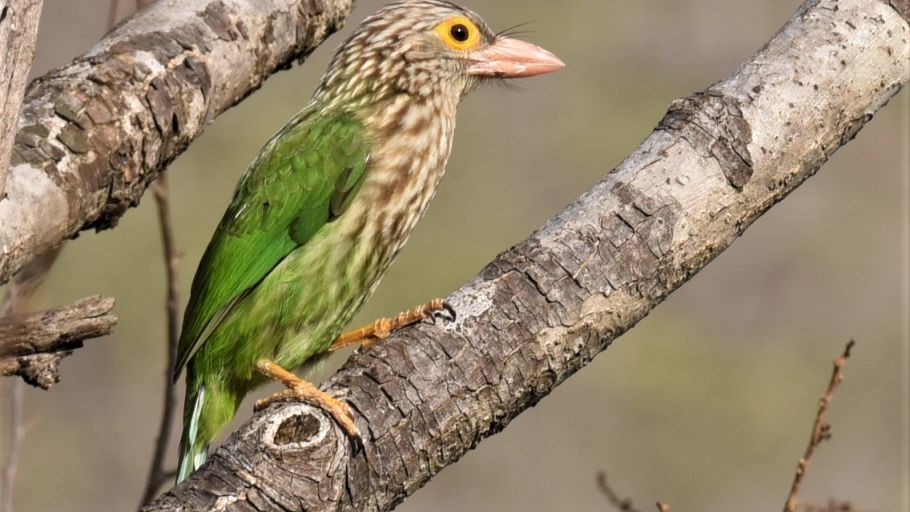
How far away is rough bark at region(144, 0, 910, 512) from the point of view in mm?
2326

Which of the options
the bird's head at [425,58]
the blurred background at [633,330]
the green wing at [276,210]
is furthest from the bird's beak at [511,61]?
the blurred background at [633,330]

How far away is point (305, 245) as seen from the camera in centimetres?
354

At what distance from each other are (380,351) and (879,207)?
8755 mm

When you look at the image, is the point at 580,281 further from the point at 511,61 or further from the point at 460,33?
the point at 460,33

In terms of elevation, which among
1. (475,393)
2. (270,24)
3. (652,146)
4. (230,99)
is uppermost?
(270,24)

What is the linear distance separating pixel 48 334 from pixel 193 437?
107 centimetres

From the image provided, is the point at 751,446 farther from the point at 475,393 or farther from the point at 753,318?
the point at 475,393

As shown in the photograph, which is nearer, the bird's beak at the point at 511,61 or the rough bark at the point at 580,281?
the rough bark at the point at 580,281

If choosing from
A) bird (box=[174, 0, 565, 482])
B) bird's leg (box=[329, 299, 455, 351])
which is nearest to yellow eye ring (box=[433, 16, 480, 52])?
bird (box=[174, 0, 565, 482])

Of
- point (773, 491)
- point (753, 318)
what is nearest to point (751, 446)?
point (773, 491)

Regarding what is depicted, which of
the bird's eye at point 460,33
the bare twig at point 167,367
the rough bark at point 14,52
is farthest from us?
the bird's eye at point 460,33

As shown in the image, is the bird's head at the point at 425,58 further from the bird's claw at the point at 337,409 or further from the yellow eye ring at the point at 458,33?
the bird's claw at the point at 337,409

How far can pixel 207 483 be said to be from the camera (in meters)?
2.27

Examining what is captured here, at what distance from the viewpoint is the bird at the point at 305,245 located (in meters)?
3.49
